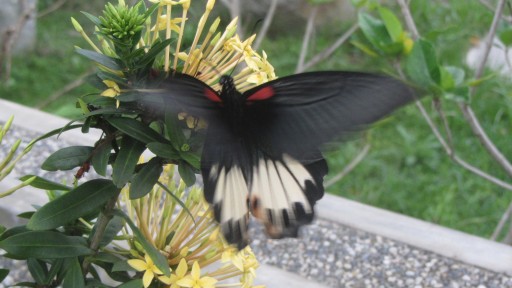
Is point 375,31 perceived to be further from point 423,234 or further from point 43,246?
point 43,246

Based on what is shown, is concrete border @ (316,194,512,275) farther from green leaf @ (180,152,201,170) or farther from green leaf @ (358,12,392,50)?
green leaf @ (180,152,201,170)

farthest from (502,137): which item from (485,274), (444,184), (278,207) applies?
(278,207)

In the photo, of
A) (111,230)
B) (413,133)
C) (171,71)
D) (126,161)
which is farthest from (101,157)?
(413,133)

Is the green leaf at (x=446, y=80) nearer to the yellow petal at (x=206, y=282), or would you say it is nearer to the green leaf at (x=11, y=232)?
the yellow petal at (x=206, y=282)

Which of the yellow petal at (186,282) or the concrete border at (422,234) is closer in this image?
the yellow petal at (186,282)

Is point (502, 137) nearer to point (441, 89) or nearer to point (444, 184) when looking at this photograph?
point (444, 184)

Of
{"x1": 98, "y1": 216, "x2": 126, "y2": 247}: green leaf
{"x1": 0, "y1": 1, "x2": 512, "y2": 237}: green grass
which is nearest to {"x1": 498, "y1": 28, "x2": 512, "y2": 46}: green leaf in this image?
{"x1": 0, "y1": 1, "x2": 512, "y2": 237}: green grass

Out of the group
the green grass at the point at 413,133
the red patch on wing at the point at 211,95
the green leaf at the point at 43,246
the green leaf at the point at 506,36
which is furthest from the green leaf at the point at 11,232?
the green grass at the point at 413,133
